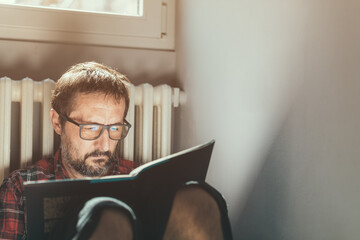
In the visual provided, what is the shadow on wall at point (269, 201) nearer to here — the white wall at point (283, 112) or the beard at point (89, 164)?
the white wall at point (283, 112)

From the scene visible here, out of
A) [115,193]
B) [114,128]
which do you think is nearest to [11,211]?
[114,128]

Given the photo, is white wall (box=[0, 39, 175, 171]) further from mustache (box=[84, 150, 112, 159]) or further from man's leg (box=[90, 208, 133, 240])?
man's leg (box=[90, 208, 133, 240])

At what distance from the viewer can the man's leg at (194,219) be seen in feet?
2.32

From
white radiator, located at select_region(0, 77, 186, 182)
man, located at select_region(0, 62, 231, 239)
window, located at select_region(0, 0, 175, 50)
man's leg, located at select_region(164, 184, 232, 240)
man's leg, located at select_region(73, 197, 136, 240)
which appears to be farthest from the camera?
window, located at select_region(0, 0, 175, 50)

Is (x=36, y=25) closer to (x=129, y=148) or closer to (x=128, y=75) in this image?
(x=128, y=75)

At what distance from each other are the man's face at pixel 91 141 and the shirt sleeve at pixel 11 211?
0.17 meters

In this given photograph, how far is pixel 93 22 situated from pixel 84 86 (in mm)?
466

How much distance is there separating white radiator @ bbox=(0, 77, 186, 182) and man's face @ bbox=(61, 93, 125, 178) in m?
0.23

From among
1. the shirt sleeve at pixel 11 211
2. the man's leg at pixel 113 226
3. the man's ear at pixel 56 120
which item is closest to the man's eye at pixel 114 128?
the man's ear at pixel 56 120

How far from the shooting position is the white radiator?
1.27 m

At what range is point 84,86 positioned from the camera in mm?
1131

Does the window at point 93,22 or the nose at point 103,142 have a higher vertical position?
the window at point 93,22

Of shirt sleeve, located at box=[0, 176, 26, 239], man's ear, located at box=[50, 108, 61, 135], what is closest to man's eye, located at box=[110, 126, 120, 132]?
man's ear, located at box=[50, 108, 61, 135]

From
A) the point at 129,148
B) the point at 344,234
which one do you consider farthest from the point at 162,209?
the point at 129,148
